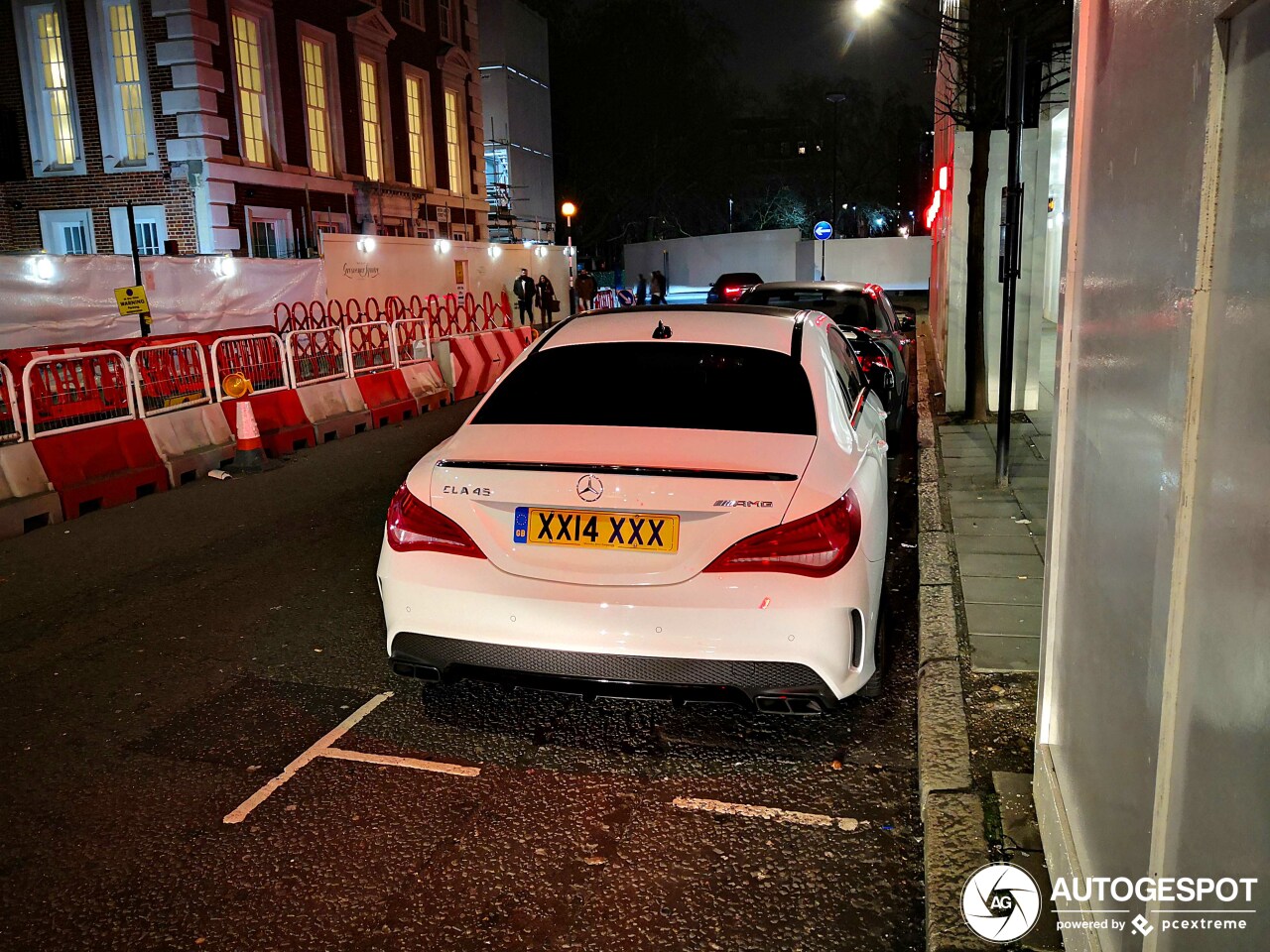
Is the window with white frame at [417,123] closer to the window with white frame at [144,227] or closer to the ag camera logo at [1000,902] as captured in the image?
the window with white frame at [144,227]

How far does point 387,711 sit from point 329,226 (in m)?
23.8

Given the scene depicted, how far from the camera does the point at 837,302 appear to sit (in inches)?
454

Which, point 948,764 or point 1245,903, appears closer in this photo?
point 1245,903

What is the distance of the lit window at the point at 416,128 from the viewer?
30.8 m

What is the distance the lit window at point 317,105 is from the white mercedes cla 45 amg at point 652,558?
23.9 meters

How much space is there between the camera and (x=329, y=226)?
26.1 metres

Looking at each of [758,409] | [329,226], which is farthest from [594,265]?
[758,409]

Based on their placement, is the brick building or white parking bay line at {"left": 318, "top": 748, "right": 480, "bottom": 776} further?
the brick building

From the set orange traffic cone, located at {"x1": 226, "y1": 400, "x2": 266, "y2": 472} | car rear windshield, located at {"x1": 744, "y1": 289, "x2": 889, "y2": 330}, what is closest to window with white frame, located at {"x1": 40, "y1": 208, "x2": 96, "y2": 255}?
orange traffic cone, located at {"x1": 226, "y1": 400, "x2": 266, "y2": 472}

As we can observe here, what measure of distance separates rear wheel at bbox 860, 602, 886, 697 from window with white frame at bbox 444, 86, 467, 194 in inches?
1220

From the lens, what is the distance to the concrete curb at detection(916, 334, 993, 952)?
2.95m

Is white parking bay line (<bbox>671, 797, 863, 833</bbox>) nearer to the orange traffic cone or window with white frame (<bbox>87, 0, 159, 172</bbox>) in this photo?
the orange traffic cone

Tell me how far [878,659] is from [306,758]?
2369 mm

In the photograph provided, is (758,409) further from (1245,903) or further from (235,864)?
(1245,903)
